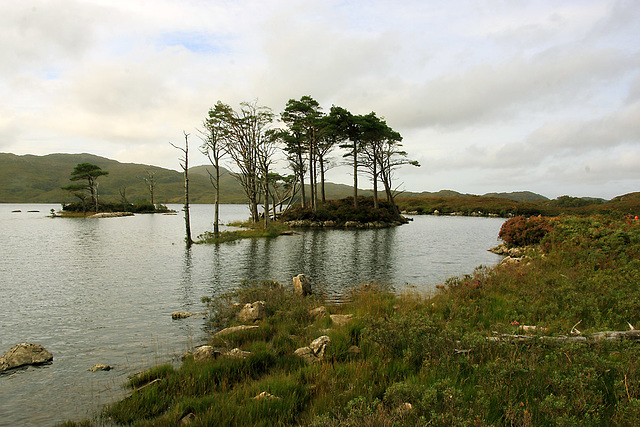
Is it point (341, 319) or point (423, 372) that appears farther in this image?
point (341, 319)

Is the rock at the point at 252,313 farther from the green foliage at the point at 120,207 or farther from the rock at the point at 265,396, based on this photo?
the green foliage at the point at 120,207

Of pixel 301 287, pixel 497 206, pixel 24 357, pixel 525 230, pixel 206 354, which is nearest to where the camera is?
pixel 206 354

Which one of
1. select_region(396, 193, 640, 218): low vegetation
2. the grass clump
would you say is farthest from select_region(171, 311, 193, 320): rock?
select_region(396, 193, 640, 218): low vegetation

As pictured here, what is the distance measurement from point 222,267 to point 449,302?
15.4m

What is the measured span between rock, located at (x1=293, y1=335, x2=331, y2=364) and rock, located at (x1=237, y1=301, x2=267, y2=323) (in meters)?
3.93

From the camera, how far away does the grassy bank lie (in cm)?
470

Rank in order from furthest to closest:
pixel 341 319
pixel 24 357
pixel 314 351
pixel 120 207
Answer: pixel 120 207, pixel 341 319, pixel 24 357, pixel 314 351

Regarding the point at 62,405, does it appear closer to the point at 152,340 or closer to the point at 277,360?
the point at 152,340

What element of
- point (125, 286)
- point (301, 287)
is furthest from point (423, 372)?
point (125, 286)

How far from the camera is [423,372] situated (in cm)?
625

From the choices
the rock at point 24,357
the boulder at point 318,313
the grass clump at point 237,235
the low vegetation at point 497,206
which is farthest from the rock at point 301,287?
the low vegetation at point 497,206

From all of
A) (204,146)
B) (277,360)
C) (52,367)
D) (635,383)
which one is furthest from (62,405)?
(204,146)

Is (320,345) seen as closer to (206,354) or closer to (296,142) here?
(206,354)

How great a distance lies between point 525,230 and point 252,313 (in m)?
27.9
